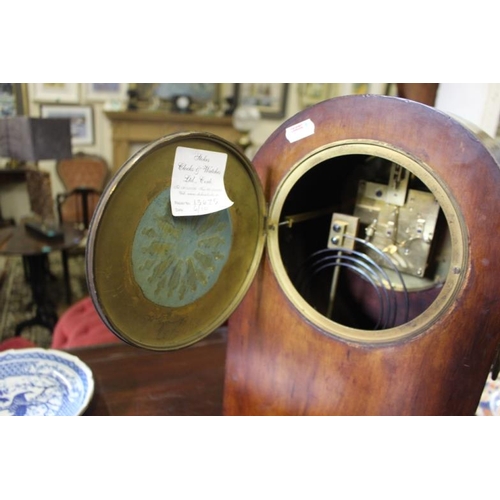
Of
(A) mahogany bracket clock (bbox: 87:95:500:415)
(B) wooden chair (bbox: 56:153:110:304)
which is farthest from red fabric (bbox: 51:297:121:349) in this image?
(B) wooden chair (bbox: 56:153:110:304)

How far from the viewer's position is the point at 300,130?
0.78m

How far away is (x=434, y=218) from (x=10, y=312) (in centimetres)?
285

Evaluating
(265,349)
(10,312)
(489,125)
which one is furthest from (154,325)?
(10,312)

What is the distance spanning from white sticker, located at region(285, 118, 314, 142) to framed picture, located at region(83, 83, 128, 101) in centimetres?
393

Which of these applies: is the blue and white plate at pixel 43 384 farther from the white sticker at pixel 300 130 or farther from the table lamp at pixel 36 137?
the table lamp at pixel 36 137

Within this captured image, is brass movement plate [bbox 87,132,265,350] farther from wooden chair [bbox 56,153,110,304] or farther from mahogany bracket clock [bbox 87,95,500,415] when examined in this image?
wooden chair [bbox 56,153,110,304]

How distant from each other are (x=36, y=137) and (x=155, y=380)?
185 cm

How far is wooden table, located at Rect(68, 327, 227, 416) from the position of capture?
105 centimetres

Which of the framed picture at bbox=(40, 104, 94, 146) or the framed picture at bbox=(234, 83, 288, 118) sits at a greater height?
the framed picture at bbox=(234, 83, 288, 118)

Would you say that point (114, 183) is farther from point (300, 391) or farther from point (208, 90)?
point (208, 90)

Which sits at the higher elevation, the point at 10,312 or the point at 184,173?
the point at 184,173

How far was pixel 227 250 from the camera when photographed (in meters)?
0.79

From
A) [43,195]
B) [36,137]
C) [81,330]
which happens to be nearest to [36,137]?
[36,137]

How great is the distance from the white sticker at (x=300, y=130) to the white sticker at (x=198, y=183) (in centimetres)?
14
